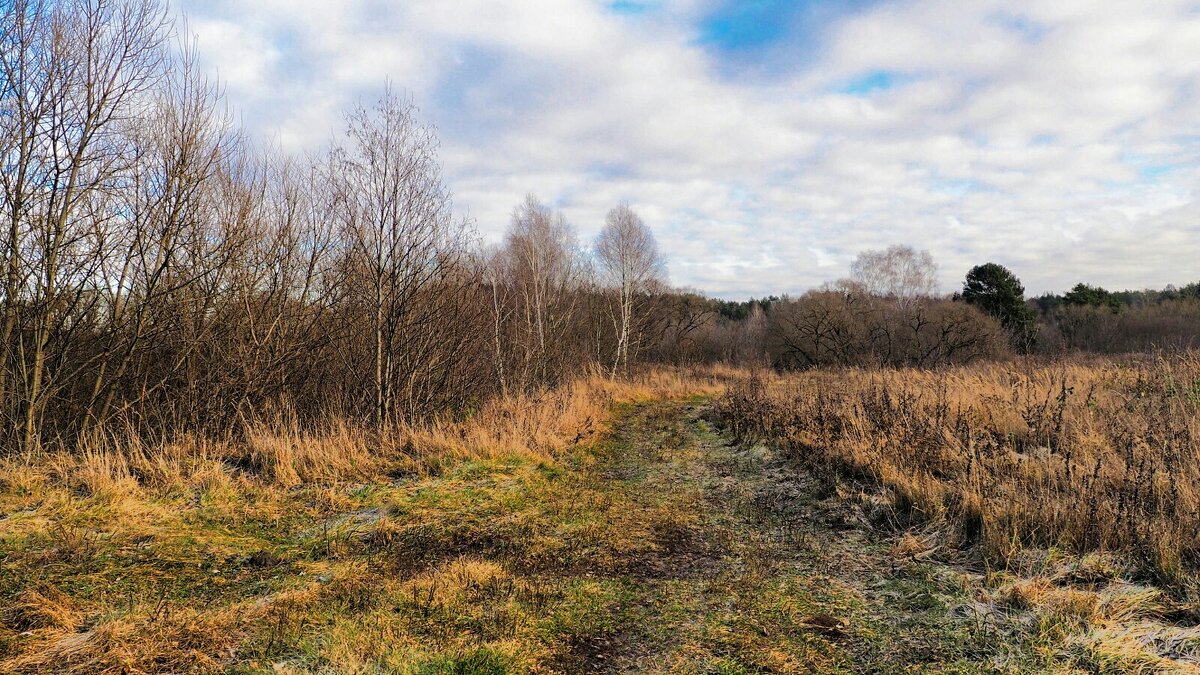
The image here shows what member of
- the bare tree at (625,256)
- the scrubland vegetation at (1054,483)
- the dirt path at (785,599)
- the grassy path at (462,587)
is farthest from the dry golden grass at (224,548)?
the bare tree at (625,256)

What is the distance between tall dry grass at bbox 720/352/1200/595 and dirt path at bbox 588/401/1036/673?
72 centimetres

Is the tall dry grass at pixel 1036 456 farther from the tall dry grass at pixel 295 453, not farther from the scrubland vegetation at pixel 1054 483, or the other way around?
the tall dry grass at pixel 295 453

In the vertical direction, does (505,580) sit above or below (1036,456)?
below

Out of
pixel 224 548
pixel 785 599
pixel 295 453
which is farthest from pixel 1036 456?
pixel 295 453

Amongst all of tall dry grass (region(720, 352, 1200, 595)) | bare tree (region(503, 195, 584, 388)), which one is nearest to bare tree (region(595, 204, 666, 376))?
bare tree (region(503, 195, 584, 388))

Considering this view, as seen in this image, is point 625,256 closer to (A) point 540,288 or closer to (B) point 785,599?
(A) point 540,288

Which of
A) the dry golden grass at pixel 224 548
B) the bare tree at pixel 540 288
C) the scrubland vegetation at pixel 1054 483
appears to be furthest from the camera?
the bare tree at pixel 540 288

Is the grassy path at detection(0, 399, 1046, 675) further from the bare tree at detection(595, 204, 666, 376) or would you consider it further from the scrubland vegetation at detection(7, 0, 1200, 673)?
the bare tree at detection(595, 204, 666, 376)

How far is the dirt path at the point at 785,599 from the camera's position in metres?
2.84

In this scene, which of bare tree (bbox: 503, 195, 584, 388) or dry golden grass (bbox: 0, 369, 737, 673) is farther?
bare tree (bbox: 503, 195, 584, 388)

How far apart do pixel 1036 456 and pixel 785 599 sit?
4.14 metres

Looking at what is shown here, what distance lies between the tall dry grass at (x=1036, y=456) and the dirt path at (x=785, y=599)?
0.72m

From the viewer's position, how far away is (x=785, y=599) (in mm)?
3543

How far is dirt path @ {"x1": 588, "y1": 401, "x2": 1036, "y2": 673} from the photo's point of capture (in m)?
2.84
